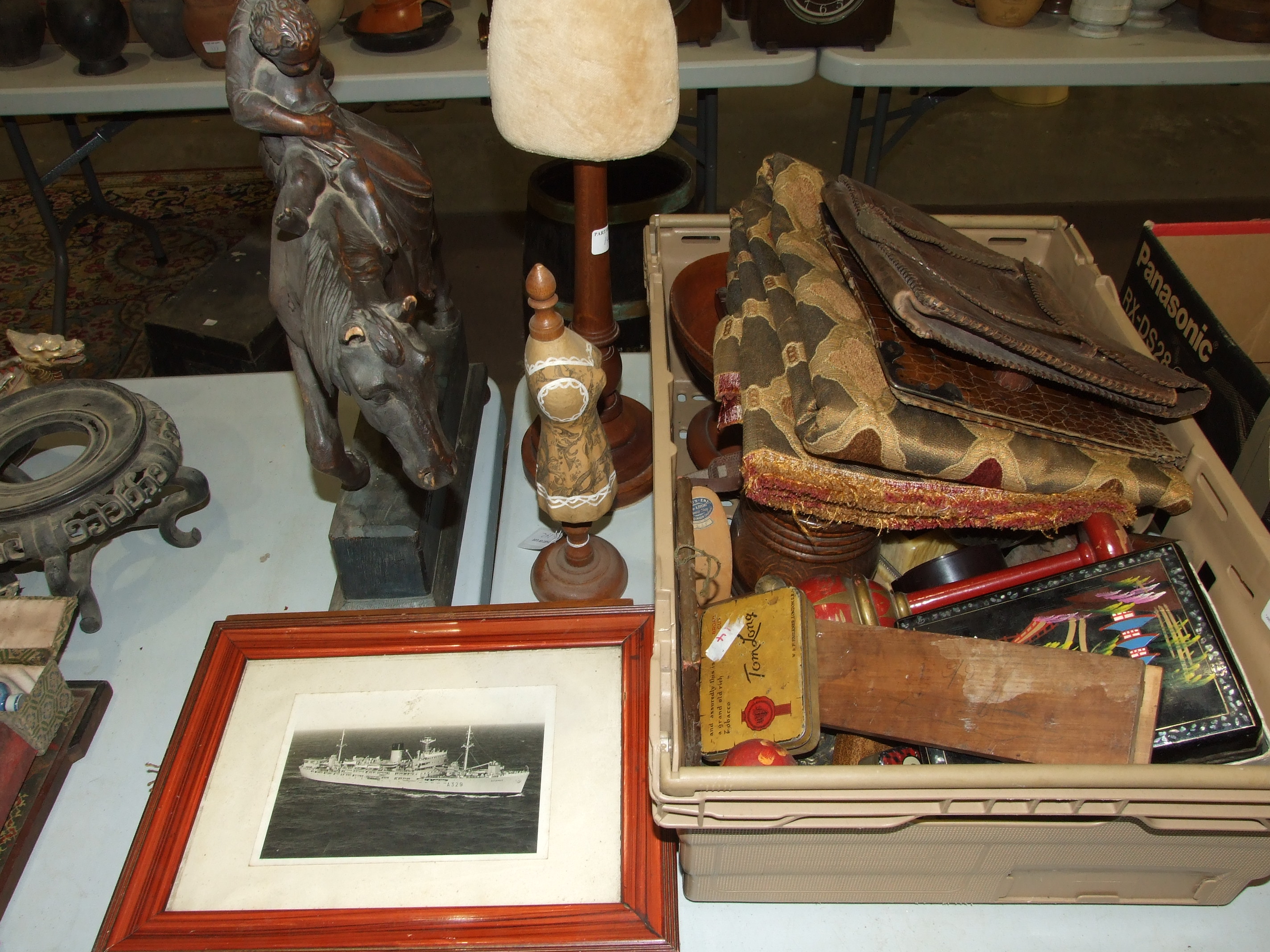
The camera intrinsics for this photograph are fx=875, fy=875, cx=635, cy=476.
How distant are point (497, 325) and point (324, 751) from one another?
5.71 feet

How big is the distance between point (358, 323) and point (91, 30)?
161cm

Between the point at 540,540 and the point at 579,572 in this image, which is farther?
the point at 540,540

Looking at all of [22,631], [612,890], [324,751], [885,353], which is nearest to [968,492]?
[885,353]

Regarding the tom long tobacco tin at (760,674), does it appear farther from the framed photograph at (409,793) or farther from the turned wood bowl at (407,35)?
the turned wood bowl at (407,35)

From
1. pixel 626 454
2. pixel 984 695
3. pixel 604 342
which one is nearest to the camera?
pixel 984 695

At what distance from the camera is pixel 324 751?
92 centimetres

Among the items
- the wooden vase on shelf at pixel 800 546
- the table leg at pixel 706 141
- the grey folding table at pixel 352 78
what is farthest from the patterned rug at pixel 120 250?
the wooden vase on shelf at pixel 800 546

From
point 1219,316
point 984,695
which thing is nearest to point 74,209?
point 984,695

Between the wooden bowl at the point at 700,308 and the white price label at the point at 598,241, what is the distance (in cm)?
14

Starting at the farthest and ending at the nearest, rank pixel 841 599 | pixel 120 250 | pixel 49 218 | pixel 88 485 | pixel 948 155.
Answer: pixel 948 155
pixel 120 250
pixel 49 218
pixel 88 485
pixel 841 599

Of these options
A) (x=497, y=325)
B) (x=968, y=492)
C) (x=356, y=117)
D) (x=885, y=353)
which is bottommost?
(x=497, y=325)

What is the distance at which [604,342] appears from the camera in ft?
3.80

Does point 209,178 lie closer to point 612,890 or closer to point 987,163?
point 987,163

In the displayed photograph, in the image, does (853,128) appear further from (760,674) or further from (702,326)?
(760,674)
